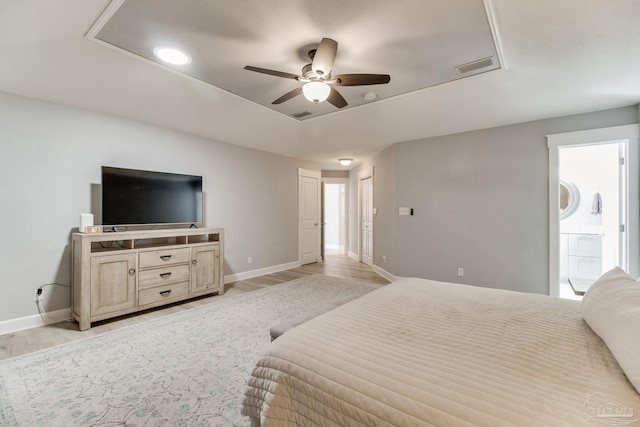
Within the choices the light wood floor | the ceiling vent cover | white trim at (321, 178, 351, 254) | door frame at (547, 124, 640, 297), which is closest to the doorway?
white trim at (321, 178, 351, 254)

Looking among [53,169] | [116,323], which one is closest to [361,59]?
[53,169]

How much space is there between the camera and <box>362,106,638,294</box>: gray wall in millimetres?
3539

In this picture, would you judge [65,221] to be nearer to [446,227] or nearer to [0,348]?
[0,348]

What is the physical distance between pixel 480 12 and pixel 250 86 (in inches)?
97.5

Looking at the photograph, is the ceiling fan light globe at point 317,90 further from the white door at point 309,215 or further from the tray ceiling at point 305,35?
the white door at point 309,215

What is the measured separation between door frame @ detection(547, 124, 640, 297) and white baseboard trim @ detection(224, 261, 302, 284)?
14.4 feet

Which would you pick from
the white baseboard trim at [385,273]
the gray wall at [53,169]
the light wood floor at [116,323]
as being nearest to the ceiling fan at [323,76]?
the gray wall at [53,169]

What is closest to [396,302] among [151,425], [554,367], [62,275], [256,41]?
[554,367]

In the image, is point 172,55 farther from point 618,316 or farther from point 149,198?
point 618,316

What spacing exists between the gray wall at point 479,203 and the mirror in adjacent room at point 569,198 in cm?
209

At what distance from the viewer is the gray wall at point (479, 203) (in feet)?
11.6

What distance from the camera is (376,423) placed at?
2.80ft

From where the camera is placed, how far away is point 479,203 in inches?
156

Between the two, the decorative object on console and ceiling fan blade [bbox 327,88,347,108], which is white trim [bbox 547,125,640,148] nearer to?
ceiling fan blade [bbox 327,88,347,108]
